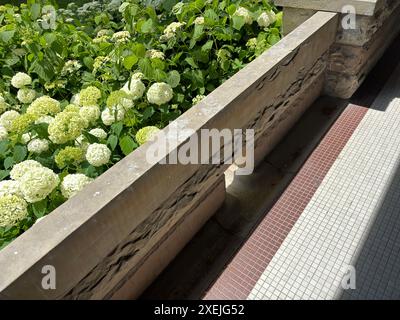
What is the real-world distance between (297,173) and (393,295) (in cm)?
103

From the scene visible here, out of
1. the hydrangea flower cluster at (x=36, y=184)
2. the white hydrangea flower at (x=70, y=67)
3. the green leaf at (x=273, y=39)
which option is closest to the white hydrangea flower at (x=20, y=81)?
the white hydrangea flower at (x=70, y=67)

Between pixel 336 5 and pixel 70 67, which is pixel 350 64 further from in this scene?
pixel 70 67

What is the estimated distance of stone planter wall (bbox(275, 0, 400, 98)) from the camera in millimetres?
2742

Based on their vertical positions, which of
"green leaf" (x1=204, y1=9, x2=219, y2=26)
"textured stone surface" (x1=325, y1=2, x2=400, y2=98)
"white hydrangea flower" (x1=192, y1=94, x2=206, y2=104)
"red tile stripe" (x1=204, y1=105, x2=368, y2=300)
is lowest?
"red tile stripe" (x1=204, y1=105, x2=368, y2=300)

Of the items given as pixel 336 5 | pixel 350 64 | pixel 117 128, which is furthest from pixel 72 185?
pixel 350 64

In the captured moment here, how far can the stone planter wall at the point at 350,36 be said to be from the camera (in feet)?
9.00

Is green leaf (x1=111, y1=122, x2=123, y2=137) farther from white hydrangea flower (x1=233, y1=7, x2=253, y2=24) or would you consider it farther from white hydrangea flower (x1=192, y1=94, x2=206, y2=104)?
white hydrangea flower (x1=233, y1=7, x2=253, y2=24)

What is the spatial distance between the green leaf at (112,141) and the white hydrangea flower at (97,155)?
0.67 feet

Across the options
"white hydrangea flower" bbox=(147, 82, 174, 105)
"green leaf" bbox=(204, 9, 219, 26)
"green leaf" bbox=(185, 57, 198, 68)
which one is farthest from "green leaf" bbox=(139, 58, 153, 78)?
"green leaf" bbox=(204, 9, 219, 26)

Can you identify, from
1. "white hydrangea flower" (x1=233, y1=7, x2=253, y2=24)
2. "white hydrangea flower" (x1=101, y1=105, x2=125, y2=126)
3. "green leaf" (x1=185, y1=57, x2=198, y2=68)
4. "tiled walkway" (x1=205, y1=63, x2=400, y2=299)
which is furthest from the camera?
"white hydrangea flower" (x1=233, y1=7, x2=253, y2=24)

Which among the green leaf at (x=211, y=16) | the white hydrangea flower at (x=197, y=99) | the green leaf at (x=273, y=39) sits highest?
the green leaf at (x=211, y=16)

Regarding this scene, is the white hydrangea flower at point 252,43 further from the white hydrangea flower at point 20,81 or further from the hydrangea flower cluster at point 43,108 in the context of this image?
the white hydrangea flower at point 20,81

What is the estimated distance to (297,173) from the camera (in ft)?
8.52
